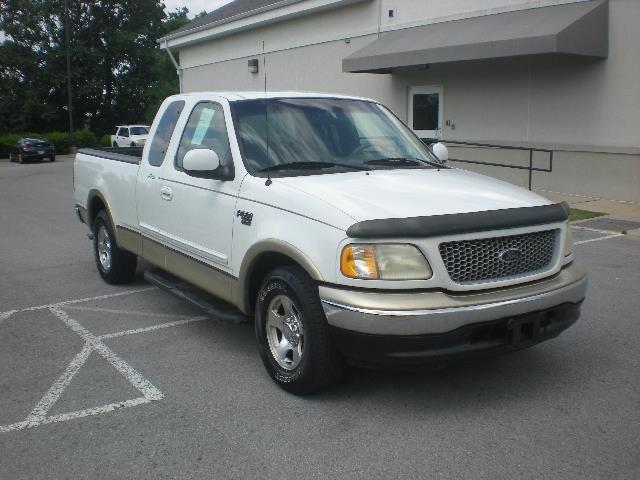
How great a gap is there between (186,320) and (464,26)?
11.8 metres

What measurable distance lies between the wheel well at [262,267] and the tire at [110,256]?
2.77 m

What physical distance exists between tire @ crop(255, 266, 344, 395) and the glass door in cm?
1371

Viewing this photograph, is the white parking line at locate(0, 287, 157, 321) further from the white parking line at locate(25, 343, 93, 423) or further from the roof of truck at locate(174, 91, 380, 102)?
the roof of truck at locate(174, 91, 380, 102)

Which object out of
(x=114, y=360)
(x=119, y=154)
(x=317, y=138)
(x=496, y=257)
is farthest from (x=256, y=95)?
(x=119, y=154)

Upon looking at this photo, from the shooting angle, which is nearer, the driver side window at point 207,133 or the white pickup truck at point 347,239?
the white pickup truck at point 347,239

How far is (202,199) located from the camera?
207 inches

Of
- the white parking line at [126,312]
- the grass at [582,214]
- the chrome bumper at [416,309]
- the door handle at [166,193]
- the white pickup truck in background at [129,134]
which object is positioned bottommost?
the white parking line at [126,312]

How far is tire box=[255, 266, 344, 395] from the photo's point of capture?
13.6ft

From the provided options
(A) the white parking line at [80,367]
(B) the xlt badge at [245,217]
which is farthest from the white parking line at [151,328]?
(B) the xlt badge at [245,217]

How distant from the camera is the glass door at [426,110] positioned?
17609 millimetres

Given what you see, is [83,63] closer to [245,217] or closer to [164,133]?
[164,133]

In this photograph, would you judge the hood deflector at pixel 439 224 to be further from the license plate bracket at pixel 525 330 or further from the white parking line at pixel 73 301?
the white parking line at pixel 73 301

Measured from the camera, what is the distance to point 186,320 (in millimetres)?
6258

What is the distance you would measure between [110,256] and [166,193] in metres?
1.95
